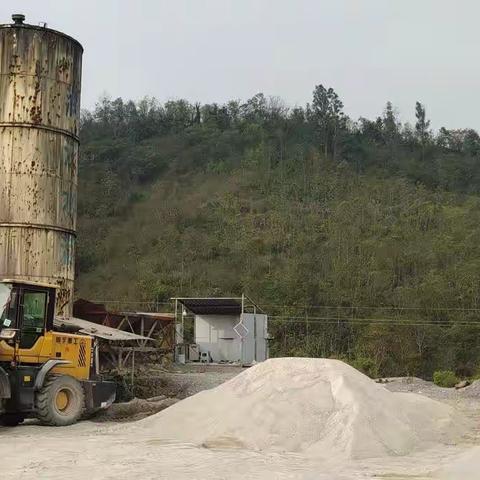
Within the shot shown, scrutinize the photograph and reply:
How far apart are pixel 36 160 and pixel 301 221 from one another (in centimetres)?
4795

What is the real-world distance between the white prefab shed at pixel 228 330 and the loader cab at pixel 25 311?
1445 cm

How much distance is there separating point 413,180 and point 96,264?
3536 cm

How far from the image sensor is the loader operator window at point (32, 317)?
40.3ft

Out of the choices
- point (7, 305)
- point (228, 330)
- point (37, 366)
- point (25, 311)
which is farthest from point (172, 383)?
point (228, 330)

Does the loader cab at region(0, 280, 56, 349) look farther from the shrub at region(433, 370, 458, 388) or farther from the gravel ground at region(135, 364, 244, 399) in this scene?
the shrub at region(433, 370, 458, 388)

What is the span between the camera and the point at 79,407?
12.8 m

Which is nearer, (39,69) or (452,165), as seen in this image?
(39,69)

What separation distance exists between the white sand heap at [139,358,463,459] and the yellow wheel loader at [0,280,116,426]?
147 centimetres

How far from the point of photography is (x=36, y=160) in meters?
17.9

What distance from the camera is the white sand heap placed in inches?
401

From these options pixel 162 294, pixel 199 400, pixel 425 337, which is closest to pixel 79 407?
pixel 199 400

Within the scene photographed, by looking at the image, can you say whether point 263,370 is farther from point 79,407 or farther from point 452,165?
point 452,165

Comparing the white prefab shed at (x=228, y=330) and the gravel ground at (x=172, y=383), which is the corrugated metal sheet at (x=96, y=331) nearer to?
the gravel ground at (x=172, y=383)

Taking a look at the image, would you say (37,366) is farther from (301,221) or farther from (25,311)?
(301,221)
